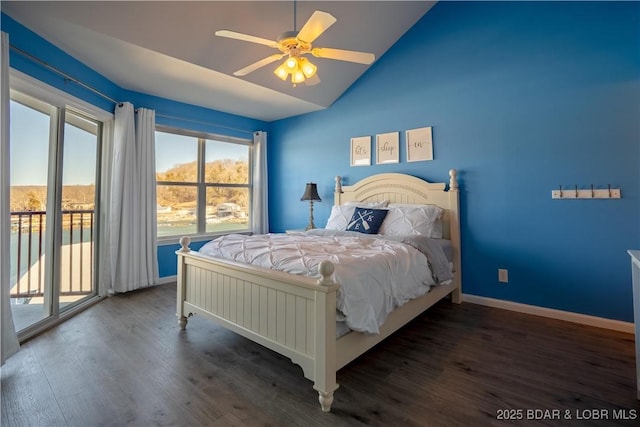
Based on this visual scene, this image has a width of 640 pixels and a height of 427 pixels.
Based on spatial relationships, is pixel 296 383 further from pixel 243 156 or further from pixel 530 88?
pixel 243 156

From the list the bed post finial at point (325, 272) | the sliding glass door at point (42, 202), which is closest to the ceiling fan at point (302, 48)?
the bed post finial at point (325, 272)

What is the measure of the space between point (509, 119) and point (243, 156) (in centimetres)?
384

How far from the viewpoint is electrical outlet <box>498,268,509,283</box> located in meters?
3.00

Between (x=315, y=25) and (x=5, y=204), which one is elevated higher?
(x=315, y=25)

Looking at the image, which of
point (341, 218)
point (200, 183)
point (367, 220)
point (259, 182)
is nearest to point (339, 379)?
point (367, 220)

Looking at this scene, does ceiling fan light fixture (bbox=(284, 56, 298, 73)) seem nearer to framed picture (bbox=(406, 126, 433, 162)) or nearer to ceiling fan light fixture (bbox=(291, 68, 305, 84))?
ceiling fan light fixture (bbox=(291, 68, 305, 84))

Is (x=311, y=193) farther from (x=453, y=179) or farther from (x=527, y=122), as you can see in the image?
(x=527, y=122)

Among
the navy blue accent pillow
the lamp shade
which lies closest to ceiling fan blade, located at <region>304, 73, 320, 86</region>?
the navy blue accent pillow

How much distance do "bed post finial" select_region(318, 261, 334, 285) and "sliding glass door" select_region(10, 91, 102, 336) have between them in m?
2.55

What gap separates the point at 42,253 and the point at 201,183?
2057 mm

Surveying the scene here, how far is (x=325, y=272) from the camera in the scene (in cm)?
155

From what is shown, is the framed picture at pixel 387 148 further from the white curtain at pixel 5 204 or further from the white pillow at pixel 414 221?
the white curtain at pixel 5 204

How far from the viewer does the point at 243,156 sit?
201 inches

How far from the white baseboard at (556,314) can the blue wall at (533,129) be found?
5 centimetres
